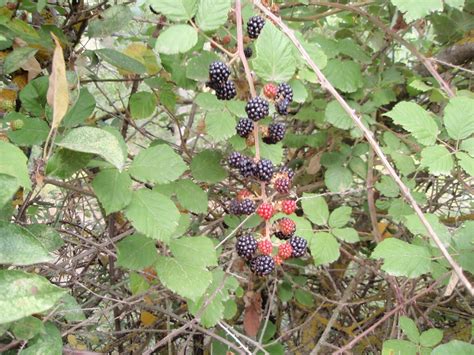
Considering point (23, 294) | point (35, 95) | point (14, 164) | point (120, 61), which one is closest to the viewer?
point (23, 294)

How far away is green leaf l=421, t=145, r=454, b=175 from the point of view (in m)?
1.08

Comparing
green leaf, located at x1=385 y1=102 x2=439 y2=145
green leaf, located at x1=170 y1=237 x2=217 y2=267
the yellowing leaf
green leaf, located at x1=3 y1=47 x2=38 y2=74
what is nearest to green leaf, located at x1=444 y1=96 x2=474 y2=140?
green leaf, located at x1=385 y1=102 x2=439 y2=145

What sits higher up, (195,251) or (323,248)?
(195,251)

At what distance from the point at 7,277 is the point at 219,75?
1.58 feet

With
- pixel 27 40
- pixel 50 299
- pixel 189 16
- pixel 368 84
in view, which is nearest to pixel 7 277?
pixel 50 299

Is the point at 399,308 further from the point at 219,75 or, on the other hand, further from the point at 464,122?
the point at 219,75

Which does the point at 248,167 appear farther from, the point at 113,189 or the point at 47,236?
the point at 47,236

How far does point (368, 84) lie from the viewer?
65.5 inches

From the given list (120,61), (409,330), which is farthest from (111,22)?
(409,330)

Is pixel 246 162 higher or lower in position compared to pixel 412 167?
higher

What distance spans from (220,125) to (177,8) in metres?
0.21

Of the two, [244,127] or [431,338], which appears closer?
[244,127]

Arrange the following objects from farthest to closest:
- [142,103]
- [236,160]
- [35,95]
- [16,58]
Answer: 1. [142,103]
2. [16,58]
3. [35,95]
4. [236,160]

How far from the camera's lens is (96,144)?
71 cm
